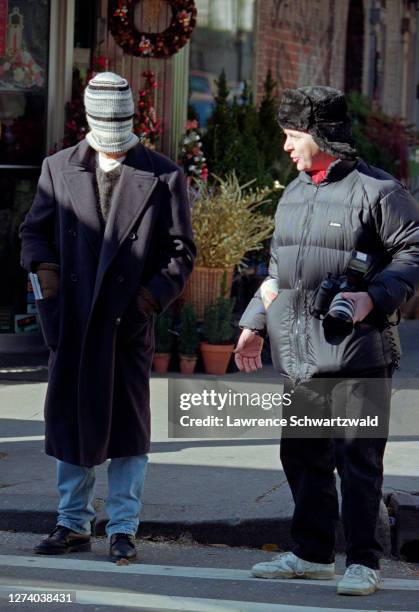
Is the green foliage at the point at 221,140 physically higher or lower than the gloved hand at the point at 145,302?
lower

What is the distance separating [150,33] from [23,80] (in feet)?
3.59

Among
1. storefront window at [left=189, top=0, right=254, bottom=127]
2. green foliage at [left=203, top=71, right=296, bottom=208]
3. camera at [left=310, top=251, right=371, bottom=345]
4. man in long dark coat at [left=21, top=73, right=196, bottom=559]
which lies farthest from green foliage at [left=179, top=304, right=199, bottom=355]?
camera at [left=310, top=251, right=371, bottom=345]

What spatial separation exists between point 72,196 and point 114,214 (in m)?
0.18

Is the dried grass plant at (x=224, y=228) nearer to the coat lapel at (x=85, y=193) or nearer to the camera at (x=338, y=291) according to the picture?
the coat lapel at (x=85, y=193)

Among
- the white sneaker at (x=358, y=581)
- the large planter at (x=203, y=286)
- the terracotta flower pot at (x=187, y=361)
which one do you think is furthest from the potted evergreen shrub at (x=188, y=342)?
the white sneaker at (x=358, y=581)

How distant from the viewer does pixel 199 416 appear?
5.76m

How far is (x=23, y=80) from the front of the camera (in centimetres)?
1005

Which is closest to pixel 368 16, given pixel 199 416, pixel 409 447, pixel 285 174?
pixel 285 174

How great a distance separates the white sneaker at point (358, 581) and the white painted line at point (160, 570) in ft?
0.57

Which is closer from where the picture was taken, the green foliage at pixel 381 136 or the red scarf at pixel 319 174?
the red scarf at pixel 319 174

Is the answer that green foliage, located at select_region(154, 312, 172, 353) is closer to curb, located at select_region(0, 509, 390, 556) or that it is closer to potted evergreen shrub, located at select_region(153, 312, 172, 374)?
potted evergreen shrub, located at select_region(153, 312, 172, 374)

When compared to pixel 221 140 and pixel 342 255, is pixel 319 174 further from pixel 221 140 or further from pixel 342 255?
pixel 221 140

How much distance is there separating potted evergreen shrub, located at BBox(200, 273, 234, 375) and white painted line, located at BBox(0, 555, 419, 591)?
4.14m

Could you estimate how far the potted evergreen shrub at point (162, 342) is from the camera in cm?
959
